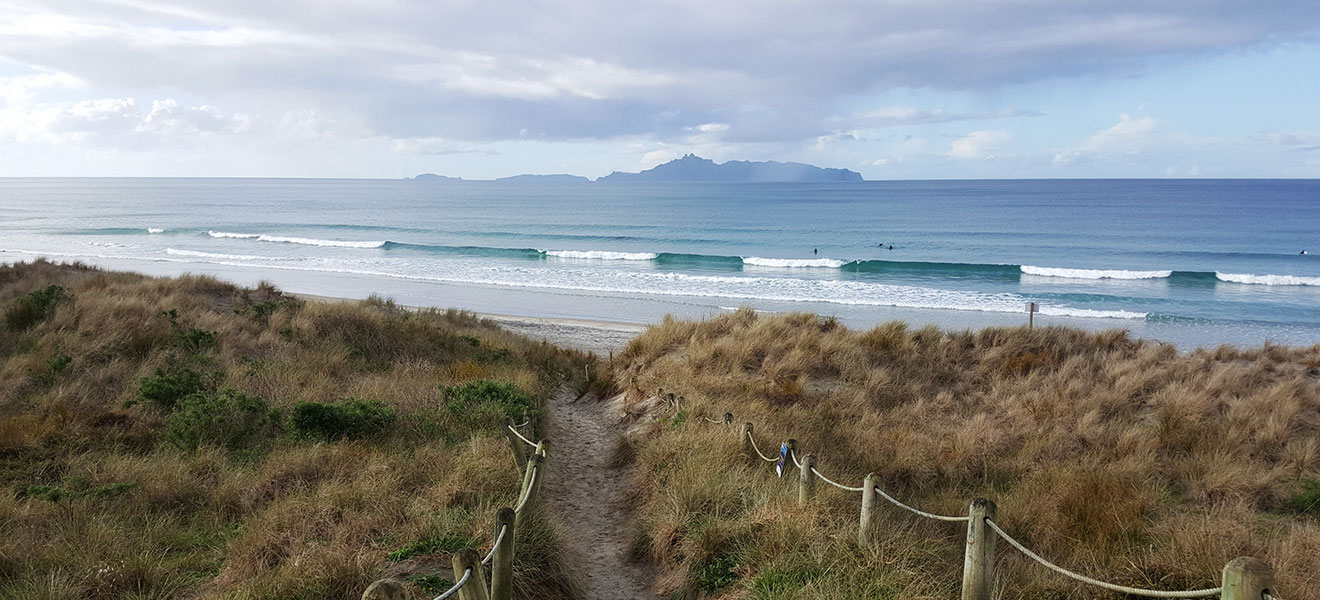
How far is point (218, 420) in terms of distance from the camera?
340 inches

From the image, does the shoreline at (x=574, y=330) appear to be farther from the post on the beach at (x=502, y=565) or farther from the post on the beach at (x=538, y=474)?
the post on the beach at (x=502, y=565)

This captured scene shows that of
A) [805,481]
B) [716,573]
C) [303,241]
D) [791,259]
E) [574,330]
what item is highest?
[303,241]

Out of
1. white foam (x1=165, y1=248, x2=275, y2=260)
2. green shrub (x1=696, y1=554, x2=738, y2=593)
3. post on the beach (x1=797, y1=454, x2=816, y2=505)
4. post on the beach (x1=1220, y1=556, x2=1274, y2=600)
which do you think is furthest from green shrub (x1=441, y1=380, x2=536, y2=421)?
white foam (x1=165, y1=248, x2=275, y2=260)

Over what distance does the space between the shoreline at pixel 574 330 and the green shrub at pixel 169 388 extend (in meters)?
9.55

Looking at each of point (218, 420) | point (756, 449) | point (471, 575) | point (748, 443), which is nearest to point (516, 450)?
point (756, 449)

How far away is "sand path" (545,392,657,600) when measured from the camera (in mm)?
6145

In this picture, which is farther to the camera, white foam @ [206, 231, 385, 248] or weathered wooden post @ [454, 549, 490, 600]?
white foam @ [206, 231, 385, 248]

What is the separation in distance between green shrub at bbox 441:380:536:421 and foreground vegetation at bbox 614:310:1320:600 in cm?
159

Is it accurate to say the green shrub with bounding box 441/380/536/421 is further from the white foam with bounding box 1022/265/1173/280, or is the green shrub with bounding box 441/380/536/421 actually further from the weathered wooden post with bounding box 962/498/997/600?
the white foam with bounding box 1022/265/1173/280

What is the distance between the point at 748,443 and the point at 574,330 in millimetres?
15798

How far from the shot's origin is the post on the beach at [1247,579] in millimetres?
2840

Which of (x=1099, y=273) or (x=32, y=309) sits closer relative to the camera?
(x=32, y=309)

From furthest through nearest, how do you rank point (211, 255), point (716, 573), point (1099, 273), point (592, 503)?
point (211, 255) < point (1099, 273) < point (592, 503) < point (716, 573)

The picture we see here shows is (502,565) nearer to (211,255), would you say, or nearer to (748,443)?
(748,443)
